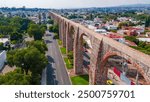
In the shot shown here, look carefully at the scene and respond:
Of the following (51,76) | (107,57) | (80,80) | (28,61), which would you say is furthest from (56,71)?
(107,57)

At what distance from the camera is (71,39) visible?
135 ft

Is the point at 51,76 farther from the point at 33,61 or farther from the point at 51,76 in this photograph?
the point at 33,61

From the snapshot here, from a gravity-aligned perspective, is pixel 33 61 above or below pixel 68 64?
above

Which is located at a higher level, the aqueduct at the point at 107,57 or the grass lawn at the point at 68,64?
the aqueduct at the point at 107,57

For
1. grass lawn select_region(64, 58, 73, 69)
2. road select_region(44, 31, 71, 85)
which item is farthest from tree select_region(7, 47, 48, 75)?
grass lawn select_region(64, 58, 73, 69)

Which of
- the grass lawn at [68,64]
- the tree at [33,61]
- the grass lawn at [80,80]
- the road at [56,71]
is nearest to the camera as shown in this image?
the tree at [33,61]

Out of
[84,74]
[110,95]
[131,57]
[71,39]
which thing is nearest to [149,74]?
[131,57]

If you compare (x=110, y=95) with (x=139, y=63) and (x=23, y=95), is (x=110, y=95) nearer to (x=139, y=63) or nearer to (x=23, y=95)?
(x=23, y=95)

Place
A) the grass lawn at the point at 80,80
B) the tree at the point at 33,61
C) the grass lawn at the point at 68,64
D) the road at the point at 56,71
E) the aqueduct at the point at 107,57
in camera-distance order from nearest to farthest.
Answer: the aqueduct at the point at 107,57, the tree at the point at 33,61, the grass lawn at the point at 80,80, the road at the point at 56,71, the grass lawn at the point at 68,64

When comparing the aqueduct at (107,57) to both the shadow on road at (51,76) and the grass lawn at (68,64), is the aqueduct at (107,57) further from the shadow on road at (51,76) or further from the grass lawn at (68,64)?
the grass lawn at (68,64)

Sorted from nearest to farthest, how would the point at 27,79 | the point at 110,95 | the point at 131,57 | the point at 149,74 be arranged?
the point at 110,95, the point at 149,74, the point at 131,57, the point at 27,79

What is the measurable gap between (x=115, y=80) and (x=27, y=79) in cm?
1358

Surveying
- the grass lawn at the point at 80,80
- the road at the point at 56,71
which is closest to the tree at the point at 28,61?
the road at the point at 56,71

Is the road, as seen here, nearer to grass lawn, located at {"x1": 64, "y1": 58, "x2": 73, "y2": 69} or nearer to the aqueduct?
grass lawn, located at {"x1": 64, "y1": 58, "x2": 73, "y2": 69}
